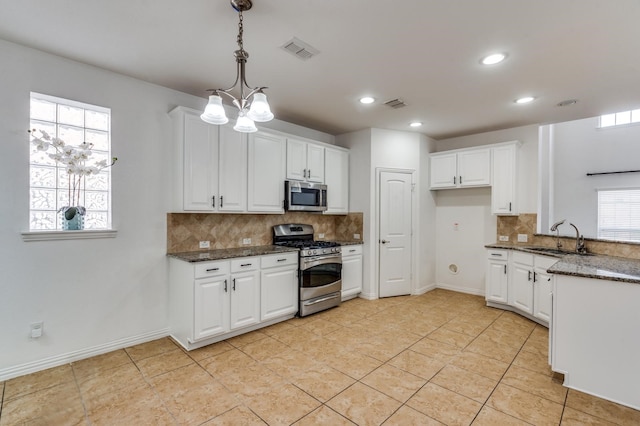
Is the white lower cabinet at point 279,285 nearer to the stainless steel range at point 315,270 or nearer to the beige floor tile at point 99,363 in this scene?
the stainless steel range at point 315,270

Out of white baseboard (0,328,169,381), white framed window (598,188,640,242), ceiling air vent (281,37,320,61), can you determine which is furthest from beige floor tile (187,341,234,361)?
white framed window (598,188,640,242)

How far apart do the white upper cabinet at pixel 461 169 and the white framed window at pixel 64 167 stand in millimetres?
4698

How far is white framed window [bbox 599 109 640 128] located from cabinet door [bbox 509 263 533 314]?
Answer: 5.19 metres

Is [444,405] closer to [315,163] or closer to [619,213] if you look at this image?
[315,163]

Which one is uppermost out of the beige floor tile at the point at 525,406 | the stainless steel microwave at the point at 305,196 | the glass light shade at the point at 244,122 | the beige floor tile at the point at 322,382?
the glass light shade at the point at 244,122

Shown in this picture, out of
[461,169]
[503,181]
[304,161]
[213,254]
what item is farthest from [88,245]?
[503,181]

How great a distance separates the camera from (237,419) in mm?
1950

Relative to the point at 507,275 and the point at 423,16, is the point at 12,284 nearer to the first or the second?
A: the point at 423,16

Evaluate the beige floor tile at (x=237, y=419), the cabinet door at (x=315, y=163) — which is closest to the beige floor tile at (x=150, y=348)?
the beige floor tile at (x=237, y=419)

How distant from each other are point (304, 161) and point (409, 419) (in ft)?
10.8

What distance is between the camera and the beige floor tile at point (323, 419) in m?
1.92

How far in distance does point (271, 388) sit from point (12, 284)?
231cm

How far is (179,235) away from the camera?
11.0ft

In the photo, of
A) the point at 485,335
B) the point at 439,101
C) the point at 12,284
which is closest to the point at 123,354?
the point at 12,284
